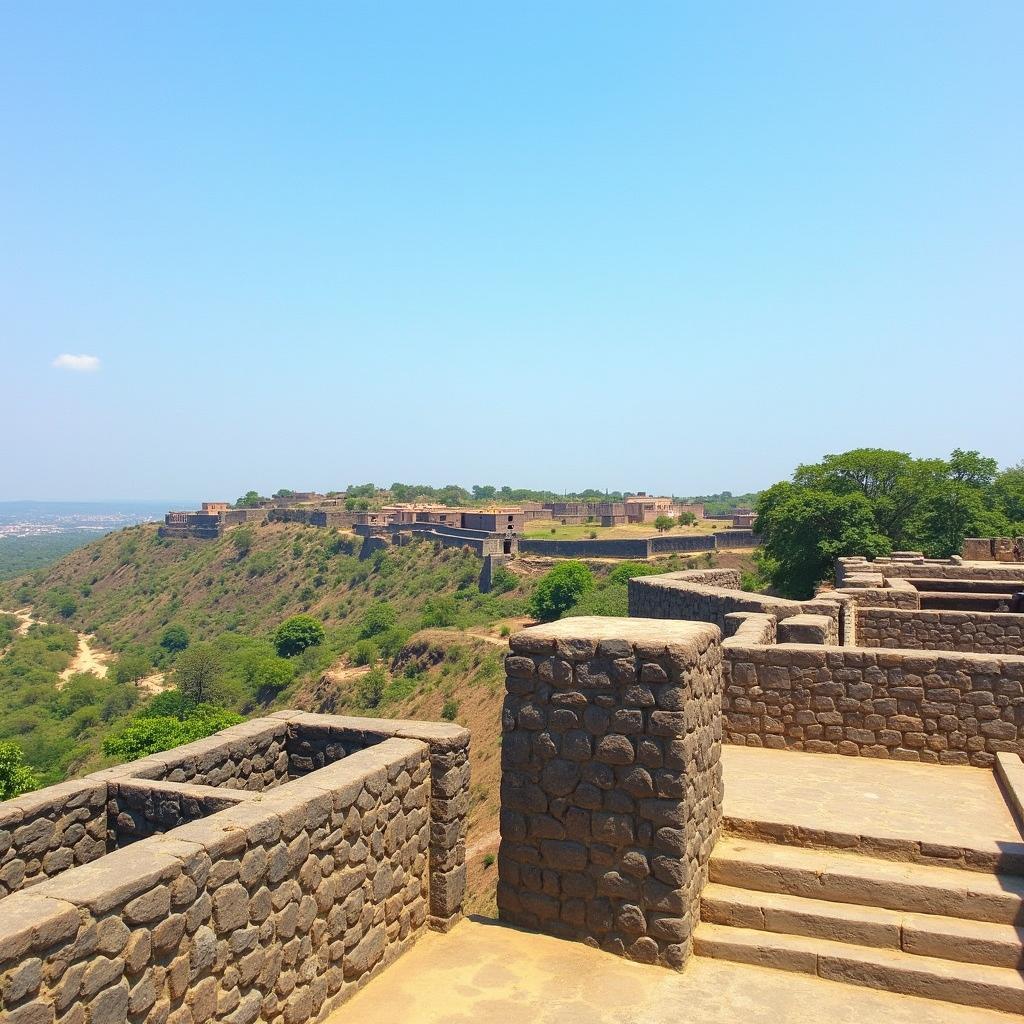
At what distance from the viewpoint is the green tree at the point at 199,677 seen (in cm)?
4978

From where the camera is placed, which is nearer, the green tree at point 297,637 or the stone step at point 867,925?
the stone step at point 867,925

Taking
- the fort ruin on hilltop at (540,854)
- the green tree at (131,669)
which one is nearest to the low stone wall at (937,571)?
the fort ruin on hilltop at (540,854)

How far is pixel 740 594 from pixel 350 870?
26.1 feet

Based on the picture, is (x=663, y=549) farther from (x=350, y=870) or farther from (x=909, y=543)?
(x=350, y=870)

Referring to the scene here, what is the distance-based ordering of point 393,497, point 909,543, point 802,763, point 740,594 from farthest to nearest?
point 393,497 < point 909,543 < point 740,594 < point 802,763

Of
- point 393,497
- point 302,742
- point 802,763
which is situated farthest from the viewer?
point 393,497

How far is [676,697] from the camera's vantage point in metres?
4.95

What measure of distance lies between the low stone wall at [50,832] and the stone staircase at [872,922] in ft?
11.8

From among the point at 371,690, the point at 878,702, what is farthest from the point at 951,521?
the point at 878,702

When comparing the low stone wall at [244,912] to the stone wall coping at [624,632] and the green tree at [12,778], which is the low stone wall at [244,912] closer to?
the stone wall coping at [624,632]

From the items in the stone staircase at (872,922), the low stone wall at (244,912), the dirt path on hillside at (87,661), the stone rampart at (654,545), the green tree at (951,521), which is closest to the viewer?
the low stone wall at (244,912)

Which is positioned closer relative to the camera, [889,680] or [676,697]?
[676,697]

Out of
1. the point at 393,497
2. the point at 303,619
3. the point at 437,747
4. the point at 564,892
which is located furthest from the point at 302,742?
the point at 393,497

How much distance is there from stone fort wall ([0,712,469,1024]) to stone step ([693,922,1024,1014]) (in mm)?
1723
